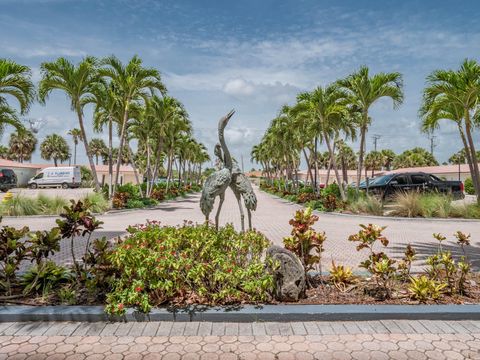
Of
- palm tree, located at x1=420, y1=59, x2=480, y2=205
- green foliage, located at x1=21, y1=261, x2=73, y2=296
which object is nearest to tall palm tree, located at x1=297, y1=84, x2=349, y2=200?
palm tree, located at x1=420, y1=59, x2=480, y2=205

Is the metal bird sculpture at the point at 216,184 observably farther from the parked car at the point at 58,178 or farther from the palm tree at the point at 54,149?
the palm tree at the point at 54,149

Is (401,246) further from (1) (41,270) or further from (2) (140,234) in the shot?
(1) (41,270)

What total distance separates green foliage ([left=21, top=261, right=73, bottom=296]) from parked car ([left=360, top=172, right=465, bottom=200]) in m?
15.3

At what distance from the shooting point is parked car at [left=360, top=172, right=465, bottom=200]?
1694cm

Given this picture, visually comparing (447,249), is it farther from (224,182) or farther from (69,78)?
(69,78)

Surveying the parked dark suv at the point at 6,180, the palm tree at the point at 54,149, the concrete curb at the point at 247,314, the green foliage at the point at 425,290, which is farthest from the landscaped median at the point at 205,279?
the palm tree at the point at 54,149

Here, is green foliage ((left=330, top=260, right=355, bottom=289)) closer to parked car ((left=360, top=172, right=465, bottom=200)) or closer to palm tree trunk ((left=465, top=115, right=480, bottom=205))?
palm tree trunk ((left=465, top=115, right=480, bottom=205))

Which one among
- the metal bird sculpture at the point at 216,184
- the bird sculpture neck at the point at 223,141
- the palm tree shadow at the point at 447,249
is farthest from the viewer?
the palm tree shadow at the point at 447,249

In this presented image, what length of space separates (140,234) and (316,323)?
110 inches

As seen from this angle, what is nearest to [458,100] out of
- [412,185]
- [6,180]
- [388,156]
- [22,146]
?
[412,185]

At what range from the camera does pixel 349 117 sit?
55.7 feet

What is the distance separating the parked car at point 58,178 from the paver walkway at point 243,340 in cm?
3860

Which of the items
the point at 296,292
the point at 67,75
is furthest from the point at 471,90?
the point at 67,75

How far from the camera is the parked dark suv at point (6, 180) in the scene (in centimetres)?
3137
